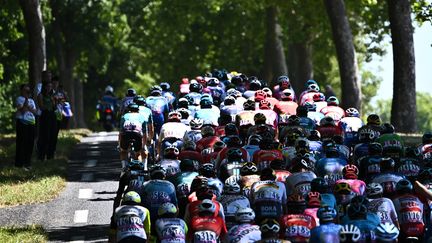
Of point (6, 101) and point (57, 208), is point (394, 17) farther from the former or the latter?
point (6, 101)

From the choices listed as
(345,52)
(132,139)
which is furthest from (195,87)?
(345,52)

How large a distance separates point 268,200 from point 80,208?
6.57 m

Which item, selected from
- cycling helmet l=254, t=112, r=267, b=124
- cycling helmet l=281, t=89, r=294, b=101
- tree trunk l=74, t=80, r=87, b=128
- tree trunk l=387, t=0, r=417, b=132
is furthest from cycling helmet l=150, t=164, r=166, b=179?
tree trunk l=74, t=80, r=87, b=128

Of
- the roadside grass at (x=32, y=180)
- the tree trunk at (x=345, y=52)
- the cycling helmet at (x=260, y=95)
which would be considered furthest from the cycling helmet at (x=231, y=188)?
the tree trunk at (x=345, y=52)

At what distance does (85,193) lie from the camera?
26344 millimetres

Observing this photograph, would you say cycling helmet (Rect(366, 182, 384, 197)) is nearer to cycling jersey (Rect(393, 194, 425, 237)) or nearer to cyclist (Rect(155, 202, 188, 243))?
cycling jersey (Rect(393, 194, 425, 237))

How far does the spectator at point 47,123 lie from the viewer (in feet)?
99.2

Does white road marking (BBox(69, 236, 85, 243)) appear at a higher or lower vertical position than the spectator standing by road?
lower

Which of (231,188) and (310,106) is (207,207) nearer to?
(231,188)

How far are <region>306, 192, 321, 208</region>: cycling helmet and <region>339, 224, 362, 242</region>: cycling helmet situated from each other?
1.86 meters

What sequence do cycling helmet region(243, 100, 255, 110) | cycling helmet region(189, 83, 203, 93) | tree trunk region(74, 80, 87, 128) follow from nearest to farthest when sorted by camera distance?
cycling helmet region(243, 100, 255, 110)
cycling helmet region(189, 83, 203, 93)
tree trunk region(74, 80, 87, 128)

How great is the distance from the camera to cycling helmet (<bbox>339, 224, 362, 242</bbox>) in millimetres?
15531

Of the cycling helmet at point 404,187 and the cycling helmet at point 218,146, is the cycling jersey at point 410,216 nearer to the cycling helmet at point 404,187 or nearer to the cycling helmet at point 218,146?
the cycling helmet at point 404,187

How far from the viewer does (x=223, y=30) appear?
74188 millimetres
